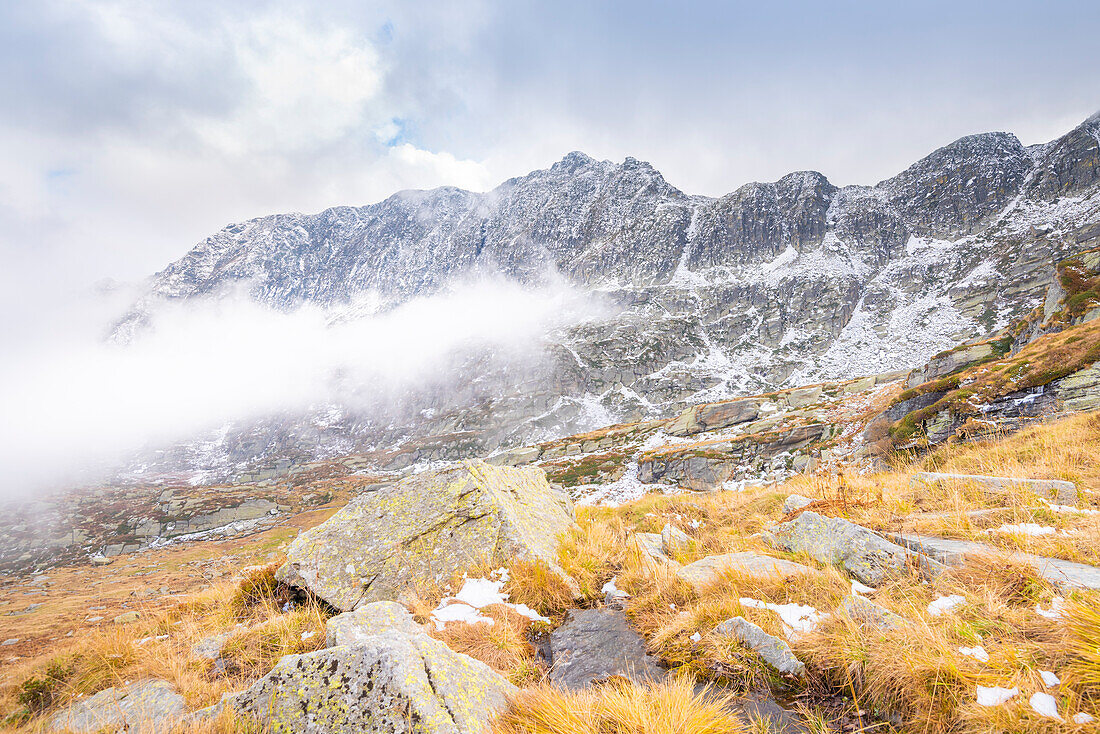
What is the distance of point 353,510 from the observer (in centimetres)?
766

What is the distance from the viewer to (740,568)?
497cm

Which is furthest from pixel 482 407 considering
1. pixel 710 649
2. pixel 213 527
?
pixel 710 649

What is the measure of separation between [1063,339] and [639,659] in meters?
30.6

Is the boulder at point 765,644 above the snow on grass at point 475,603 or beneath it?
above

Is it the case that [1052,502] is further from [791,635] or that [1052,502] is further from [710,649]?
[710,649]

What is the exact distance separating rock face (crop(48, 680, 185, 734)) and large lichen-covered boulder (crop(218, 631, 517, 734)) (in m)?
0.86

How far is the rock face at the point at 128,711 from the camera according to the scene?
332 centimetres

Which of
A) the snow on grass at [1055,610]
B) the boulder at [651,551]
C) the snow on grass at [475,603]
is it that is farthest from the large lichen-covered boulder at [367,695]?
the snow on grass at [1055,610]

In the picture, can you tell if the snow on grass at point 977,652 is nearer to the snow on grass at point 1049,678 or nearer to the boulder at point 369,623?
the snow on grass at point 1049,678

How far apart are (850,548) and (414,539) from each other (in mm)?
6043

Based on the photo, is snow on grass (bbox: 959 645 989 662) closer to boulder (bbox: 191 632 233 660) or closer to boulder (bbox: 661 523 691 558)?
boulder (bbox: 661 523 691 558)

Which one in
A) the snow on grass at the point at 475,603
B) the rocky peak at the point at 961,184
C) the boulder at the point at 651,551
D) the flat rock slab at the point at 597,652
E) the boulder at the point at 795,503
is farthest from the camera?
the rocky peak at the point at 961,184

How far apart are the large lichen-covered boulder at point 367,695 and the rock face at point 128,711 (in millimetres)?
858

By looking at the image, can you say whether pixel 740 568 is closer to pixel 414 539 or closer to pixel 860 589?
pixel 860 589
